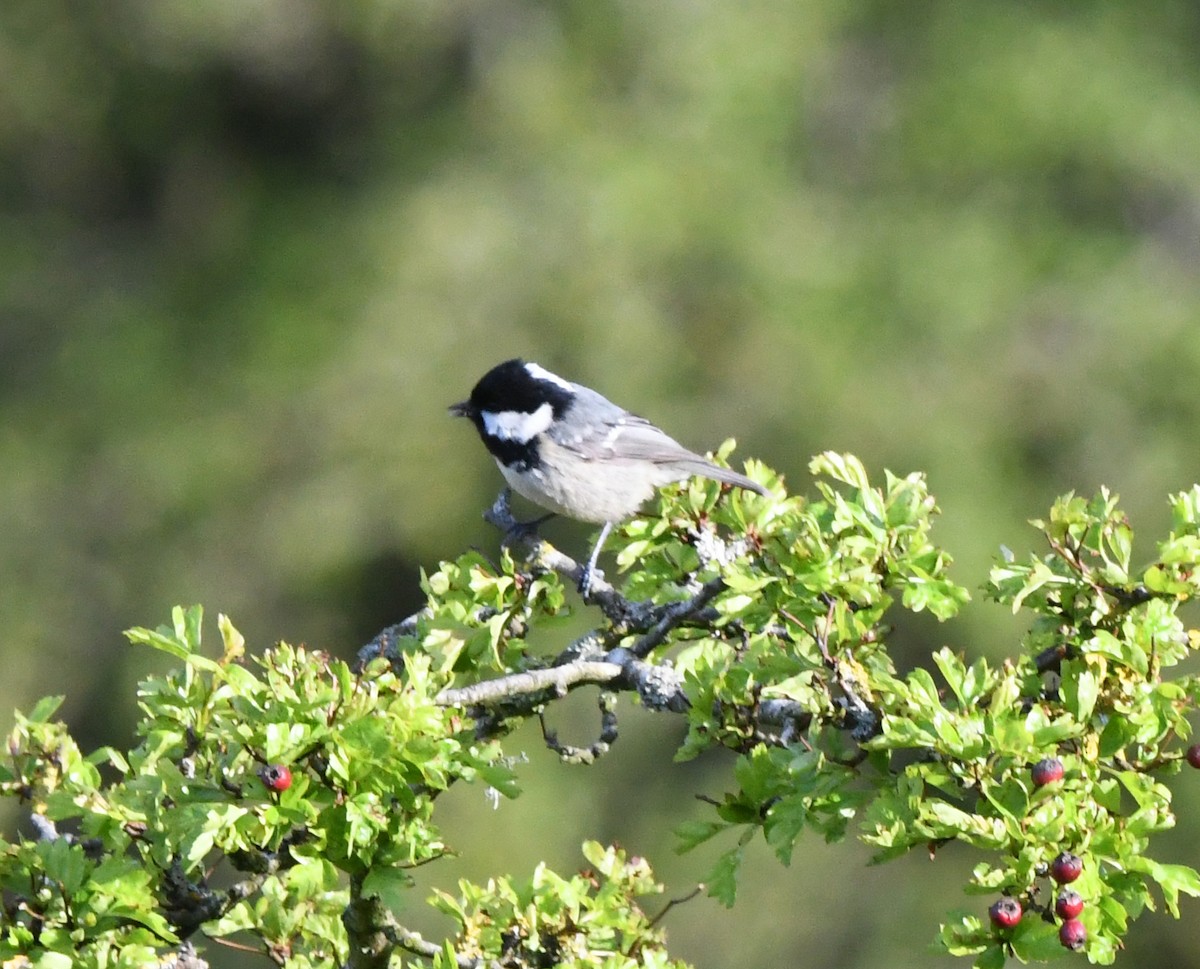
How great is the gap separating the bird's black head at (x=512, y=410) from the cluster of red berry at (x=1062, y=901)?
2.30 m

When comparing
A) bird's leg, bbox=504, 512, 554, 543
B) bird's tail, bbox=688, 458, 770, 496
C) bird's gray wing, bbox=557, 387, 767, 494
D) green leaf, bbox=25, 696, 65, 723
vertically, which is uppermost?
bird's tail, bbox=688, 458, 770, 496

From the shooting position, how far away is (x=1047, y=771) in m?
1.93

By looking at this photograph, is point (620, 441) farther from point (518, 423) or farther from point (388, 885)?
point (388, 885)

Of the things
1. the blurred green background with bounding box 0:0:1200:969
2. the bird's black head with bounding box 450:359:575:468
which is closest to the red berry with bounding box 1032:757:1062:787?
the bird's black head with bounding box 450:359:575:468

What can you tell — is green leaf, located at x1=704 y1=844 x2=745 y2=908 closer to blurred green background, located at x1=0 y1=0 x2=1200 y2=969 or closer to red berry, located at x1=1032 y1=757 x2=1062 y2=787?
red berry, located at x1=1032 y1=757 x2=1062 y2=787

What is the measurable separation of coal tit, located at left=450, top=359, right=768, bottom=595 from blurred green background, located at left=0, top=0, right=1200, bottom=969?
10.9ft

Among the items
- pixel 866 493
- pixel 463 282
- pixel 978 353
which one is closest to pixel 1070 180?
pixel 978 353

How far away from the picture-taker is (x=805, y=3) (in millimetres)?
9195

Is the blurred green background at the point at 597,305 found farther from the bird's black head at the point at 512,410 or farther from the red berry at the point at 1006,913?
the red berry at the point at 1006,913

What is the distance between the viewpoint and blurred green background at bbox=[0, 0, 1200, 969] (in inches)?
309

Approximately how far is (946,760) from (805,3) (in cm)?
795

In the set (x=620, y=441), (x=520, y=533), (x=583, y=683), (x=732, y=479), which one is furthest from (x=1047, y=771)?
(x=620, y=441)

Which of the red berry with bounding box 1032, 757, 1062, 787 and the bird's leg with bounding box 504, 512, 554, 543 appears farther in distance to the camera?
the bird's leg with bounding box 504, 512, 554, 543

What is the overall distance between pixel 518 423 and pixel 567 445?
0.52 feet
